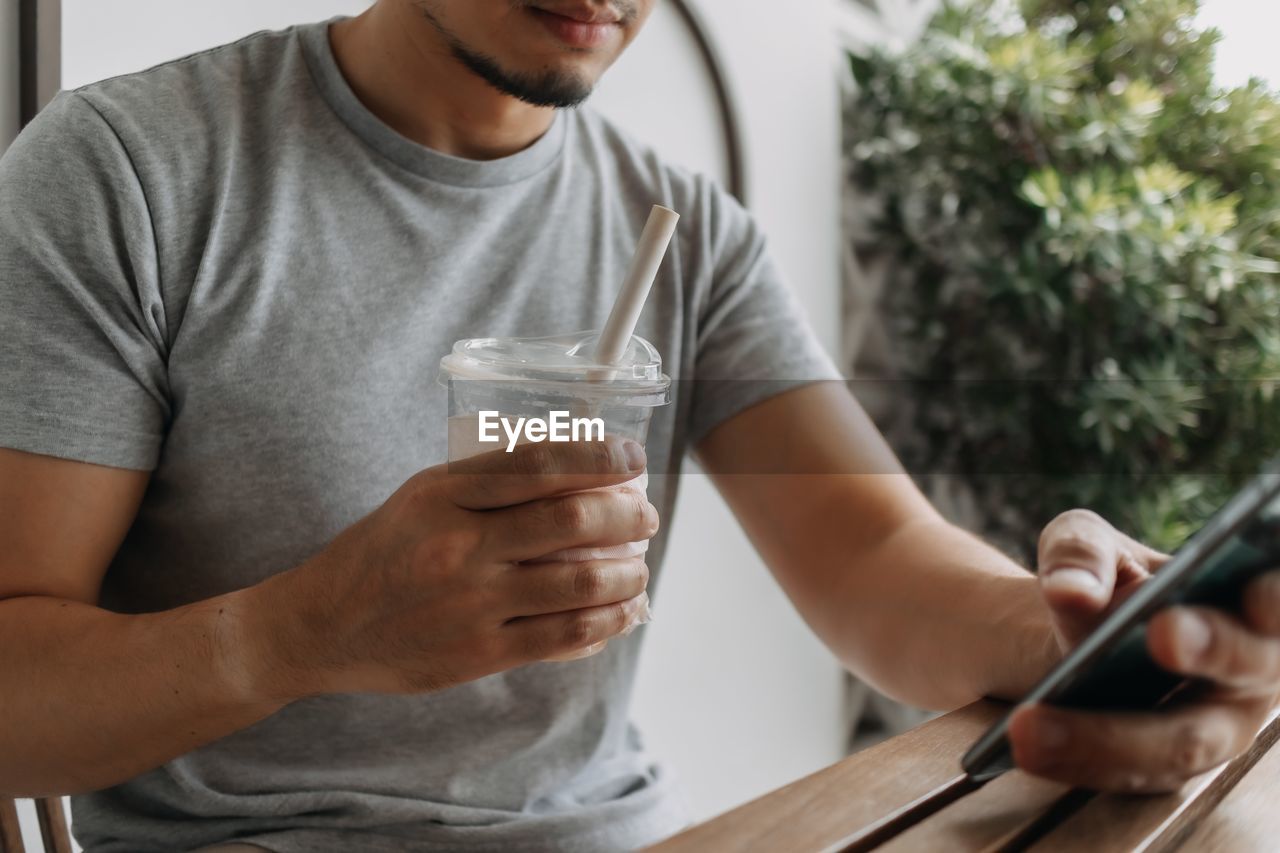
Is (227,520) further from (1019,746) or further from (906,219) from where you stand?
(906,219)

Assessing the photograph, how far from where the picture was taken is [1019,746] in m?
0.35

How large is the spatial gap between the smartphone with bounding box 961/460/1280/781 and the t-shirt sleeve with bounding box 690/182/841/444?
0.53 meters

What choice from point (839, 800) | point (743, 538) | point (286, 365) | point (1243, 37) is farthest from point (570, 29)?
point (1243, 37)

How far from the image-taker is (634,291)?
484 mm

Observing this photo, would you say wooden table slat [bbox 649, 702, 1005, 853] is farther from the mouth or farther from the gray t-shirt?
the mouth

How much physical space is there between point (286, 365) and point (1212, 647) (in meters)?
0.56

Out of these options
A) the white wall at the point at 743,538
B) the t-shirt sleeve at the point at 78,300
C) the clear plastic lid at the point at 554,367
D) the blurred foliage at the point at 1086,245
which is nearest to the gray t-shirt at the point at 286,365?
the t-shirt sleeve at the point at 78,300

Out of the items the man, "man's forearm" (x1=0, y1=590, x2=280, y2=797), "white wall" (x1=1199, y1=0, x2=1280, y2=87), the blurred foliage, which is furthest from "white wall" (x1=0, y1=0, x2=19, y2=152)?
Answer: "white wall" (x1=1199, y1=0, x2=1280, y2=87)

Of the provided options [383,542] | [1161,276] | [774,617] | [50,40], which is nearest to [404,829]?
[383,542]

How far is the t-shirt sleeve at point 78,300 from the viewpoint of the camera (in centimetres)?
59

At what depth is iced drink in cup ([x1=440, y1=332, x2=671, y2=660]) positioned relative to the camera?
459 mm

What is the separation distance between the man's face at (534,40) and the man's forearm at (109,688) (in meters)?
0.40

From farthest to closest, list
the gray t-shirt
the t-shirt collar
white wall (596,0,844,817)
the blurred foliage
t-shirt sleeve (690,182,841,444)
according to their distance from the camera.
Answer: the blurred foliage → white wall (596,0,844,817) → t-shirt sleeve (690,182,841,444) → the t-shirt collar → the gray t-shirt

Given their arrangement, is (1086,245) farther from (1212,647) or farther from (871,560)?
(1212,647)
